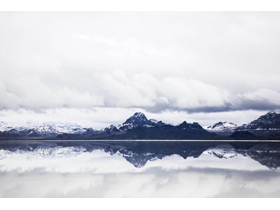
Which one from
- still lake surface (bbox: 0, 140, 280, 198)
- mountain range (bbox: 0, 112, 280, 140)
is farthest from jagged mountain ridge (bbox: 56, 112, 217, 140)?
still lake surface (bbox: 0, 140, 280, 198)

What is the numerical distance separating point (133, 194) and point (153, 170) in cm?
294

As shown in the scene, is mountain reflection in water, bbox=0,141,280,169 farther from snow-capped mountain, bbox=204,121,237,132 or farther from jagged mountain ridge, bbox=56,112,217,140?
jagged mountain ridge, bbox=56,112,217,140

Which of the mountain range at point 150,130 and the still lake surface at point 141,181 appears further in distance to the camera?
the mountain range at point 150,130

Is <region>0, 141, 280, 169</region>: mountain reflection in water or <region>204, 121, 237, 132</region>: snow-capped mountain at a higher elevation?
<region>204, 121, 237, 132</region>: snow-capped mountain

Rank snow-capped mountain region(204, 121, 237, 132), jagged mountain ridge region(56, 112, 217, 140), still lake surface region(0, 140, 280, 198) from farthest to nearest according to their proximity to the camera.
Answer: jagged mountain ridge region(56, 112, 217, 140)
snow-capped mountain region(204, 121, 237, 132)
still lake surface region(0, 140, 280, 198)

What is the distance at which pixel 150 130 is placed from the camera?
48031 millimetres

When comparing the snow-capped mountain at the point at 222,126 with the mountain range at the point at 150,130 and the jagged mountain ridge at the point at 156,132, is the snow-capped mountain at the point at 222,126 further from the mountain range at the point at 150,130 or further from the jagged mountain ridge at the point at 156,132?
the jagged mountain ridge at the point at 156,132

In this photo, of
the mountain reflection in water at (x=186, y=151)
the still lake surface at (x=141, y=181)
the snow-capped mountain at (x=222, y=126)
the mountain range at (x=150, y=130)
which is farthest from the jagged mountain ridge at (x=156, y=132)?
the still lake surface at (x=141, y=181)

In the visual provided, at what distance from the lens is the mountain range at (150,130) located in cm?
3528

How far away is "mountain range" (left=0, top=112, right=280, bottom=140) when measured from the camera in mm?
35278

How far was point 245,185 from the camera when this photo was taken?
25.6 ft

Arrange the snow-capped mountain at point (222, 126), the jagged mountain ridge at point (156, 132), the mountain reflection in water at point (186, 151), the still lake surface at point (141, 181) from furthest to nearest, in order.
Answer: the jagged mountain ridge at point (156, 132)
the snow-capped mountain at point (222, 126)
the mountain reflection in water at point (186, 151)
the still lake surface at point (141, 181)
